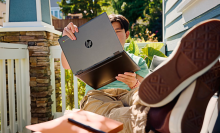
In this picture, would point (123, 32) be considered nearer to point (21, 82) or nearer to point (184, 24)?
point (184, 24)

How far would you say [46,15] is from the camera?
2.49 metres

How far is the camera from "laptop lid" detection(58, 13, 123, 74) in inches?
49.0

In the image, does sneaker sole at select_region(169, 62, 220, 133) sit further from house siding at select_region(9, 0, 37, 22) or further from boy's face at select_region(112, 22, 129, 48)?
house siding at select_region(9, 0, 37, 22)

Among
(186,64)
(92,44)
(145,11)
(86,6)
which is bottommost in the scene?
(186,64)

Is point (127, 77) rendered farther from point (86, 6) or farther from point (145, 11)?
point (86, 6)

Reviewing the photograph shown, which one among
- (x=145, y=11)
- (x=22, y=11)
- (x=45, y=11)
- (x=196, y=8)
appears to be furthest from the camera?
(x=145, y=11)

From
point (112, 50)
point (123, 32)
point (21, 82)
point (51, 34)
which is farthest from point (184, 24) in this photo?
point (21, 82)

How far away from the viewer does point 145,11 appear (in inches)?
493

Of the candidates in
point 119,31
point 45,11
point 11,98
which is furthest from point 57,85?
point 119,31

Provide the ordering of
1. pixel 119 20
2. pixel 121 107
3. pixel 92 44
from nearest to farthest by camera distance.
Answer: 1. pixel 121 107
2. pixel 92 44
3. pixel 119 20

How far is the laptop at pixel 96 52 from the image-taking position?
1.23 m

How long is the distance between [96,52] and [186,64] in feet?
2.37

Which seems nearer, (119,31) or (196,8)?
(119,31)

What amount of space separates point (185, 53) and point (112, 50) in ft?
2.16
